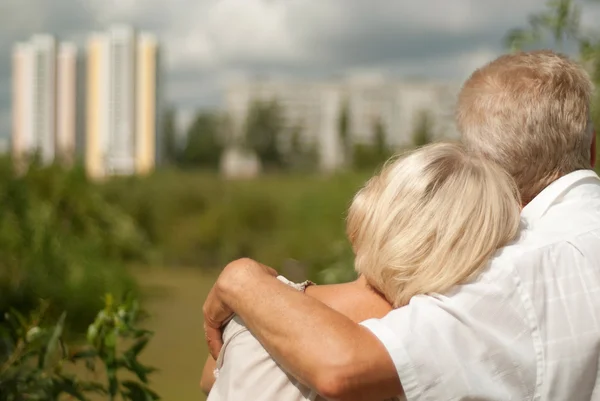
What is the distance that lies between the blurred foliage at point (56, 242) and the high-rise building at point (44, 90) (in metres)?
46.8

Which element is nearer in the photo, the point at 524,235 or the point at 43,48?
the point at 524,235

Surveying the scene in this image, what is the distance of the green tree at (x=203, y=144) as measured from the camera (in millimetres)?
76438

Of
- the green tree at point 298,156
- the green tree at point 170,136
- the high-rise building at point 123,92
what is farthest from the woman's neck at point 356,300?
the green tree at point 170,136

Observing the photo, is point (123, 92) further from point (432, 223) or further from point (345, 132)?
point (432, 223)

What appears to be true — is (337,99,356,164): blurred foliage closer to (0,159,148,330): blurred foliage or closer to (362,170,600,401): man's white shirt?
(0,159,148,330): blurred foliage

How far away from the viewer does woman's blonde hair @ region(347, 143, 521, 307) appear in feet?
4.43

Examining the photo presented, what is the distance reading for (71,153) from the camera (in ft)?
28.3

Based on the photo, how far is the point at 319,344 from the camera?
129 centimetres

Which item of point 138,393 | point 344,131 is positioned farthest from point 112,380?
point 344,131

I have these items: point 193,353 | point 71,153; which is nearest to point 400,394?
point 193,353

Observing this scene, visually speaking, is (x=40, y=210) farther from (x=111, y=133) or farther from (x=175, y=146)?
(x=175, y=146)

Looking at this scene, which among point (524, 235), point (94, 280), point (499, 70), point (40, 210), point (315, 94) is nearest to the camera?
point (524, 235)

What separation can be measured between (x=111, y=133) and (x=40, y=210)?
4778 cm

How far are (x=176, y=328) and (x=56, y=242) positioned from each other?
3152mm
